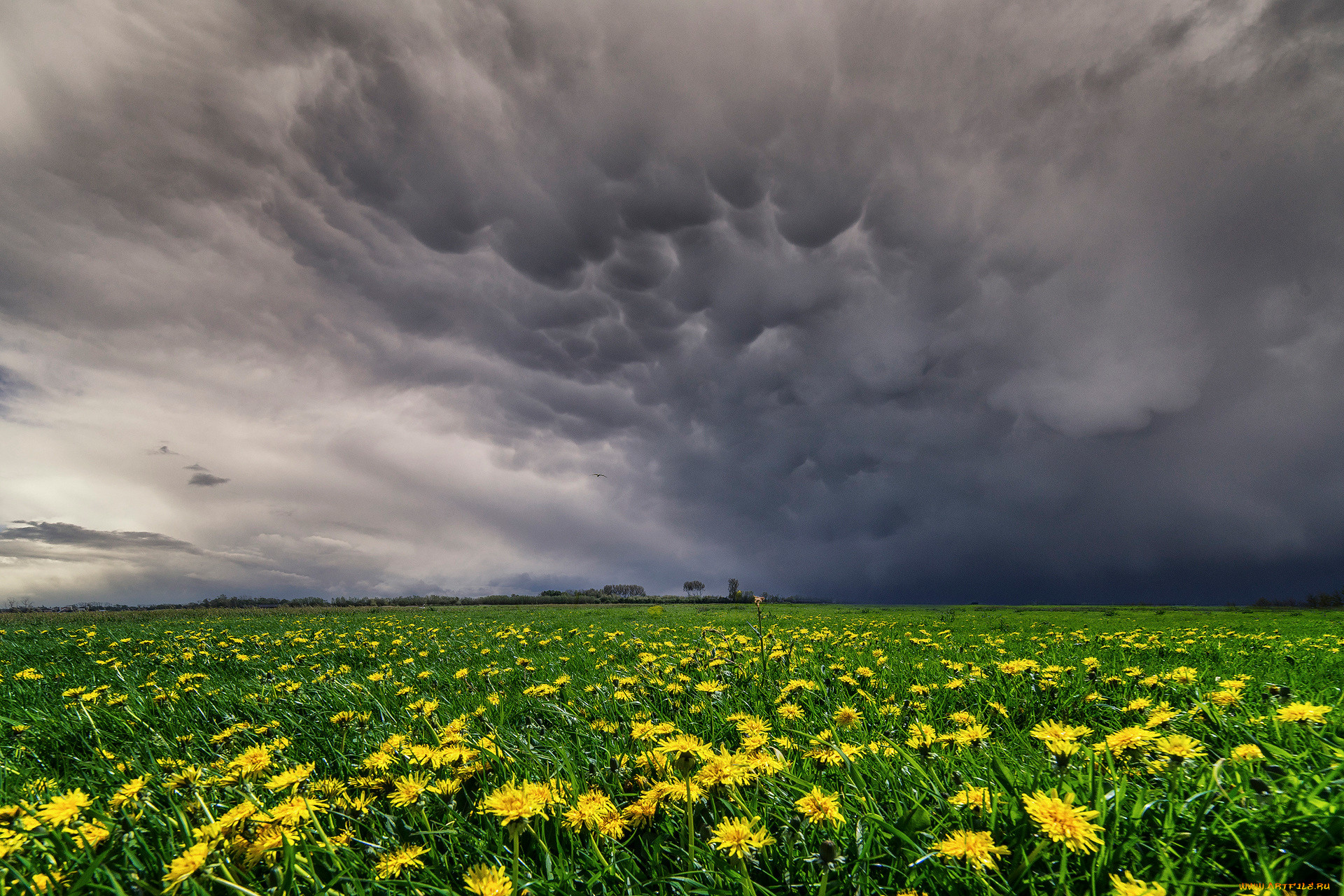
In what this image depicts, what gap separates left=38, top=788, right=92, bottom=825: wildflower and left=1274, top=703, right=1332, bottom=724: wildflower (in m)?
5.66

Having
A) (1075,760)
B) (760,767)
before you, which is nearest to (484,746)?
(760,767)

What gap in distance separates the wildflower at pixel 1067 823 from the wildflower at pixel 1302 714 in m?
1.70

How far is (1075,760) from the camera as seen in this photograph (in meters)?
2.94

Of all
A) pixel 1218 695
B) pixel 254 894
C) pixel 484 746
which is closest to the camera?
pixel 254 894

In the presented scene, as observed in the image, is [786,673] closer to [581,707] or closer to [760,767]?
[581,707]

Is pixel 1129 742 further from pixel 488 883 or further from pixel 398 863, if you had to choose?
pixel 398 863

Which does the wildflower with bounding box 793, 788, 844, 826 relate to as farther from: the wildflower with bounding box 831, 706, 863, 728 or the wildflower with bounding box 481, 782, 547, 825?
the wildflower with bounding box 831, 706, 863, 728

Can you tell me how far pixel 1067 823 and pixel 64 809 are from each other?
4.07 meters

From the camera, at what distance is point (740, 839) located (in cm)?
201

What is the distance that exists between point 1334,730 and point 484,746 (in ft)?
15.8

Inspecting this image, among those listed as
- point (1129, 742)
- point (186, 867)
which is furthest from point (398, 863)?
point (1129, 742)

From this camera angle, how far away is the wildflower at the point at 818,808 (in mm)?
2123

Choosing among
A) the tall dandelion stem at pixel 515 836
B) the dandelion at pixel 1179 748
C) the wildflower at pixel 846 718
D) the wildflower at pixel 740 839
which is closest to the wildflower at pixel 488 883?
the tall dandelion stem at pixel 515 836

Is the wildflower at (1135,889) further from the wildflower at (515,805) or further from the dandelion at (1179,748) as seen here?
the wildflower at (515,805)
